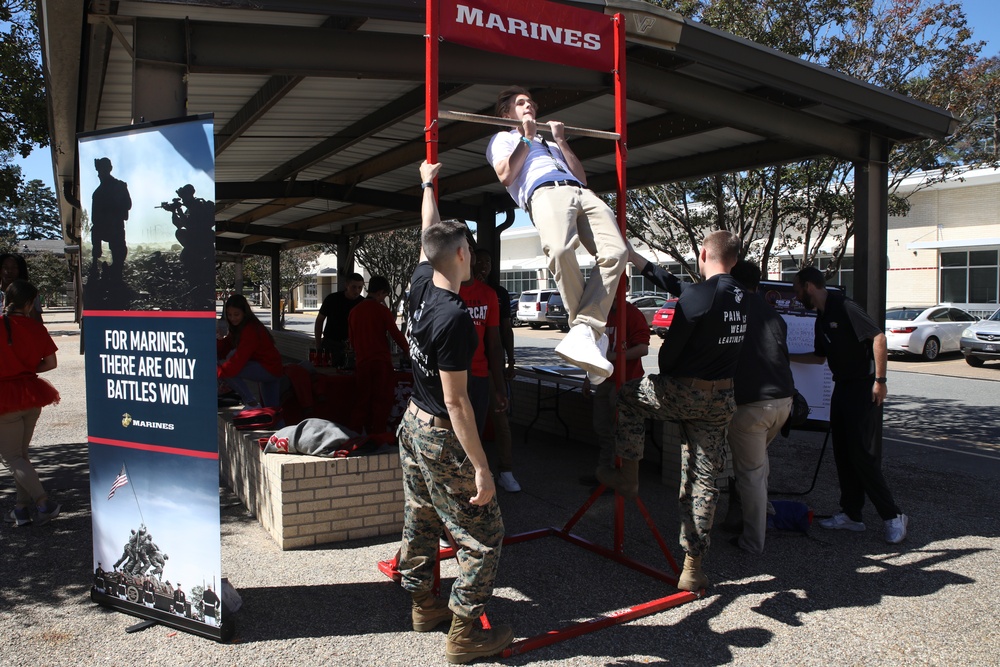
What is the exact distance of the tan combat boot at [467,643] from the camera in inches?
129

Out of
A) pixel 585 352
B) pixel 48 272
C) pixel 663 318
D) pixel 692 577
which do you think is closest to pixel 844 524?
pixel 692 577

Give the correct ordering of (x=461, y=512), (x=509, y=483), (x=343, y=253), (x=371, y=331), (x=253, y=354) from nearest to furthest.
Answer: (x=461, y=512), (x=509, y=483), (x=371, y=331), (x=253, y=354), (x=343, y=253)

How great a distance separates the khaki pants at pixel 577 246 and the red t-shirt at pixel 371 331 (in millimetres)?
3215

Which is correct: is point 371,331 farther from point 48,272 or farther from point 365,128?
point 48,272

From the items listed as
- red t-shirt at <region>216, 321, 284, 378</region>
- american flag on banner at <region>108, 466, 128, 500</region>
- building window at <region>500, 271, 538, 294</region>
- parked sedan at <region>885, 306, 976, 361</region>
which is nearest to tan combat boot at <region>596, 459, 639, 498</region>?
american flag on banner at <region>108, 466, 128, 500</region>

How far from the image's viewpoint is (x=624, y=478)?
14.0 feet

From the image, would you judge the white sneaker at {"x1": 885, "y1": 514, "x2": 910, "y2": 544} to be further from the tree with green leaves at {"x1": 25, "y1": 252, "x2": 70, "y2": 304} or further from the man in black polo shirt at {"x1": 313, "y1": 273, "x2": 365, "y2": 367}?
the tree with green leaves at {"x1": 25, "y1": 252, "x2": 70, "y2": 304}

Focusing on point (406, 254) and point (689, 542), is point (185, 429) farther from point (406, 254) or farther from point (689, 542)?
point (406, 254)

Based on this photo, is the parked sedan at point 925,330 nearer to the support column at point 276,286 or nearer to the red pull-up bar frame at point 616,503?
the support column at point 276,286

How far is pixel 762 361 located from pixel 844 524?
64.3 inches

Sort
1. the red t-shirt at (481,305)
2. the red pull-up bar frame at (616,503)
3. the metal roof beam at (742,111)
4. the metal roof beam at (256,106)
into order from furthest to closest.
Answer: the metal roof beam at (256,106) < the metal roof beam at (742,111) < the red t-shirt at (481,305) < the red pull-up bar frame at (616,503)

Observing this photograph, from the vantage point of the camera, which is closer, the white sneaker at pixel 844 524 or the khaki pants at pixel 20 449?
the khaki pants at pixel 20 449

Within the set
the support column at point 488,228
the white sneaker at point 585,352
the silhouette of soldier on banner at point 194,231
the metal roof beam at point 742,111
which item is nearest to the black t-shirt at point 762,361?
the white sneaker at point 585,352

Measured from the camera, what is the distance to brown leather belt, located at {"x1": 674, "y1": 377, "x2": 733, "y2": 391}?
4035 millimetres
